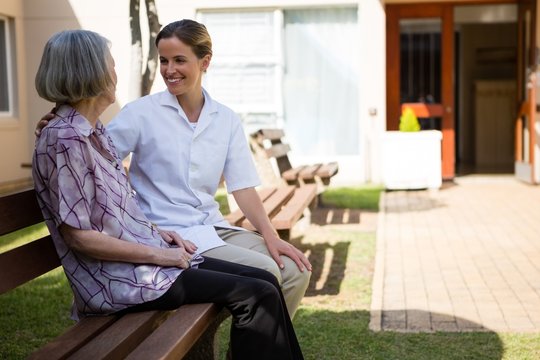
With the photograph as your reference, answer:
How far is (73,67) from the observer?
2.83m

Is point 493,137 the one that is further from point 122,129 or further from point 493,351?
point 122,129

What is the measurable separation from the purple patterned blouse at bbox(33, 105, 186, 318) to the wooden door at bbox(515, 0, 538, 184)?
987 cm

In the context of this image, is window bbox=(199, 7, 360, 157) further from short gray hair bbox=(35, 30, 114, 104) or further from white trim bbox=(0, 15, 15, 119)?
short gray hair bbox=(35, 30, 114, 104)

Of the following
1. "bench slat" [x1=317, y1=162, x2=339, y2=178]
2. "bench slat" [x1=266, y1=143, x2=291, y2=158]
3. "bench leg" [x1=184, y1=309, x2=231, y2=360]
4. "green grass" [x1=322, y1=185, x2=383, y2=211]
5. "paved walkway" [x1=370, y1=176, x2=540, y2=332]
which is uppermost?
"bench slat" [x1=266, y1=143, x2=291, y2=158]

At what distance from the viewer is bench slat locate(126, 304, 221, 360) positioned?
2551 millimetres

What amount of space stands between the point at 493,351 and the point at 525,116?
28.3 feet

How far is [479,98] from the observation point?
1703cm

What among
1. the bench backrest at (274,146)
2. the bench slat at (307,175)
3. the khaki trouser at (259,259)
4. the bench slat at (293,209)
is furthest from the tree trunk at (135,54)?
the khaki trouser at (259,259)

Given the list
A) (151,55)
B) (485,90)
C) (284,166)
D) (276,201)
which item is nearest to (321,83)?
(284,166)

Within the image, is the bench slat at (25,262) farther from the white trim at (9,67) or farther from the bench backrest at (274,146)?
the white trim at (9,67)

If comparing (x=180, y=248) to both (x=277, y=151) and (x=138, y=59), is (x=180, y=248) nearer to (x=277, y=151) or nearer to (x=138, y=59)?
(x=138, y=59)

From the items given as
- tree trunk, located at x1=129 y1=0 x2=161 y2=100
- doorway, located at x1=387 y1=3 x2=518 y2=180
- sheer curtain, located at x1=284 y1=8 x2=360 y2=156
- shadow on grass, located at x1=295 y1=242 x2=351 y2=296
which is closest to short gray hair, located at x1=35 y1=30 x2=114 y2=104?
shadow on grass, located at x1=295 y1=242 x2=351 y2=296

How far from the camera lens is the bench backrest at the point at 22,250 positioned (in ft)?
9.62

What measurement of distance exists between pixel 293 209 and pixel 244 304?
2828 mm
